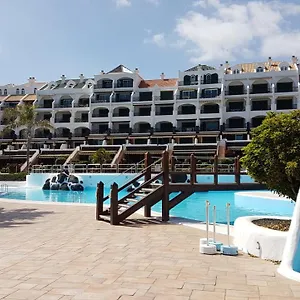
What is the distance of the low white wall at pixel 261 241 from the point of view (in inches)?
281

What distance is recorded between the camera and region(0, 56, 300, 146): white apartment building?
51.7m

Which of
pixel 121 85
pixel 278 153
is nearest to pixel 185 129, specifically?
pixel 121 85

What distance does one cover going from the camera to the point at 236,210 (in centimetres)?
2033

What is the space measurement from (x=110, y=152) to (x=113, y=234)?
124 ft

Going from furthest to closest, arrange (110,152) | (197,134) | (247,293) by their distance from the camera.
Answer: (197,134) → (110,152) → (247,293)

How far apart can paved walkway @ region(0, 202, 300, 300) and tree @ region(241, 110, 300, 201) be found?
229 centimetres

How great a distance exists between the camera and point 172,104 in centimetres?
5491

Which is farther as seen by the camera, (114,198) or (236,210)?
(236,210)

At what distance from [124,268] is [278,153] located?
179 inches

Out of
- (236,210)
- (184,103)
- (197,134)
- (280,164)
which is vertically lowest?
(236,210)

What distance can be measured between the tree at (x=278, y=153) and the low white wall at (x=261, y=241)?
140 cm

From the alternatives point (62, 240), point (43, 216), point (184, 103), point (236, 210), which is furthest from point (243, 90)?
point (62, 240)

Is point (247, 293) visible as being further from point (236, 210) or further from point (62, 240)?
point (236, 210)

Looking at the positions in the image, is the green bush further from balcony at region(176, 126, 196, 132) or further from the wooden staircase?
the wooden staircase
